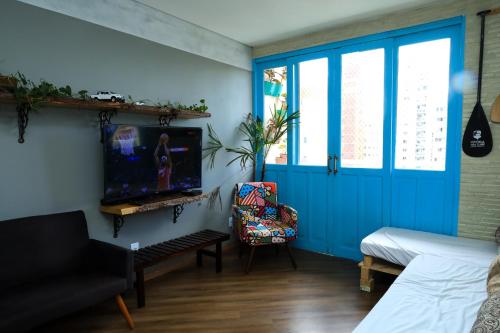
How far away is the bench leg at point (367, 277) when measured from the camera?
2.90m

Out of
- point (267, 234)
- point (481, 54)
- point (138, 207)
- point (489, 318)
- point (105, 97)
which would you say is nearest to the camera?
point (489, 318)

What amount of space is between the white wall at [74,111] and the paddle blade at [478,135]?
8.93 feet

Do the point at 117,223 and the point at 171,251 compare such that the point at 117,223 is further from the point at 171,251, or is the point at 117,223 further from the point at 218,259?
the point at 218,259

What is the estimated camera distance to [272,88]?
170 inches

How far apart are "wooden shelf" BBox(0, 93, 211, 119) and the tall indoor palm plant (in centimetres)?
58

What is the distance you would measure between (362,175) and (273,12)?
198 centimetres

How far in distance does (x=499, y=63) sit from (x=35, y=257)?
3991 millimetres

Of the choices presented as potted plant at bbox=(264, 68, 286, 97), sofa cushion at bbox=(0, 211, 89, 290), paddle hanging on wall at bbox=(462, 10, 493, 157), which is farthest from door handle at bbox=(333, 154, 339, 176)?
sofa cushion at bbox=(0, 211, 89, 290)

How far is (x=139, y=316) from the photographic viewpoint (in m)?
2.52

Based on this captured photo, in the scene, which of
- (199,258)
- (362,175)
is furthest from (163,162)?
(362,175)

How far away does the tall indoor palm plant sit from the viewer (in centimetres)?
386

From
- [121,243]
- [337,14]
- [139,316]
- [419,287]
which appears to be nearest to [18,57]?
[121,243]

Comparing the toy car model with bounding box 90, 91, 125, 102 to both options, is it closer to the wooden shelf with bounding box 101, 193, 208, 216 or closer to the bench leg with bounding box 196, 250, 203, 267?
the wooden shelf with bounding box 101, 193, 208, 216

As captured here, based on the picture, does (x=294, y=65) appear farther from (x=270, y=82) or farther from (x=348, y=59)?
(x=348, y=59)
